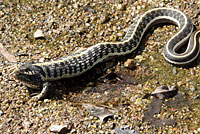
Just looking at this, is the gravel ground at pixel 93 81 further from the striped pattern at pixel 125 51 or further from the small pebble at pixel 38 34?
the striped pattern at pixel 125 51

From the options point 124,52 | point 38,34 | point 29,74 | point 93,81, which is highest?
point 38,34

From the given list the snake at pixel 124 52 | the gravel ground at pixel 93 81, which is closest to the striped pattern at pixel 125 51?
the snake at pixel 124 52

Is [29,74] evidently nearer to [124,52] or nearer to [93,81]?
[93,81]

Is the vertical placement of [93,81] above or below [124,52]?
below

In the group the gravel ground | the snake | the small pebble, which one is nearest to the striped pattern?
the snake

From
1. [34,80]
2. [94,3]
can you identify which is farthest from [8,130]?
[94,3]

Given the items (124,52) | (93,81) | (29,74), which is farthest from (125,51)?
(29,74)
